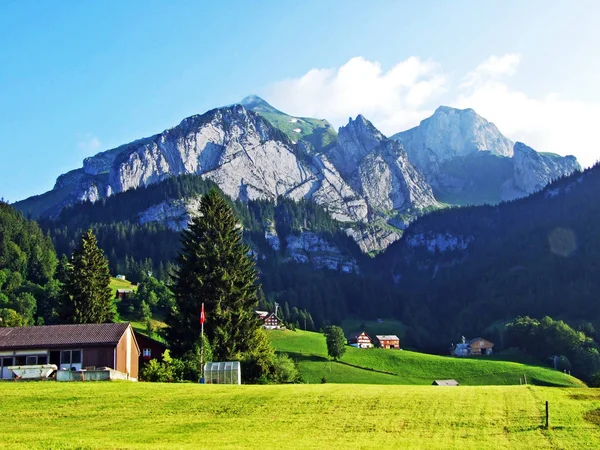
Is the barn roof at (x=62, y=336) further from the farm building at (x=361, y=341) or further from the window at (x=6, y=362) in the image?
the farm building at (x=361, y=341)

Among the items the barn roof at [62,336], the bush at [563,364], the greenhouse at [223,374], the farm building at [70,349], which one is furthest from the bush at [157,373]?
the bush at [563,364]

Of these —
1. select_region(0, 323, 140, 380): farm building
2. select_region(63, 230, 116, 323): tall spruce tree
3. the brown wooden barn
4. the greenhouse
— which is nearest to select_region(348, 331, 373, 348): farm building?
the brown wooden barn

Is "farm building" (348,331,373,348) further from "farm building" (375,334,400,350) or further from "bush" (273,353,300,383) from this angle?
"bush" (273,353,300,383)

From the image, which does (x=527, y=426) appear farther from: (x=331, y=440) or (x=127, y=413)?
(x=127, y=413)

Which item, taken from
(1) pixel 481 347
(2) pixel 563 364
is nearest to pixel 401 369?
(2) pixel 563 364

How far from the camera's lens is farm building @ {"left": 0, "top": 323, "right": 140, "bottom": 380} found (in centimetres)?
6181

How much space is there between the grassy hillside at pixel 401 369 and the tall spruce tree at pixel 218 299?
5347cm

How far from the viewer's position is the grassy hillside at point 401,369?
124250 millimetres

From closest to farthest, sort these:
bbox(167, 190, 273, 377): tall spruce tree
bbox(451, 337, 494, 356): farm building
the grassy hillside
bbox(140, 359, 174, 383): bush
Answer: bbox(140, 359, 174, 383): bush
bbox(167, 190, 273, 377): tall spruce tree
the grassy hillside
bbox(451, 337, 494, 356): farm building

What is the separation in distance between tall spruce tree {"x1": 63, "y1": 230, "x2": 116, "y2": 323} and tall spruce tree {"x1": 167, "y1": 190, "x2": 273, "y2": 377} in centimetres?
1761

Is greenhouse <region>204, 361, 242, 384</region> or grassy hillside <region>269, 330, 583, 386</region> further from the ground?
greenhouse <region>204, 361, 242, 384</region>

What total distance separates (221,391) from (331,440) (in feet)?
52.2

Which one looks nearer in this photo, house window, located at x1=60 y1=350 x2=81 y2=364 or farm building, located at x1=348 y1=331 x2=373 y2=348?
house window, located at x1=60 y1=350 x2=81 y2=364

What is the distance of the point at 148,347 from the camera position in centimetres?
7750
